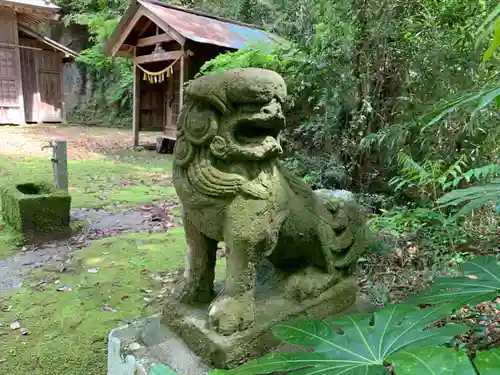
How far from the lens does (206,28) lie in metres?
8.91

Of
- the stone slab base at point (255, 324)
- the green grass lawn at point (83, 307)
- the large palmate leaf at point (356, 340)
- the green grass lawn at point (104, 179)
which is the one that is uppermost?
the large palmate leaf at point (356, 340)

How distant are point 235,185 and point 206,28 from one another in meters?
8.19

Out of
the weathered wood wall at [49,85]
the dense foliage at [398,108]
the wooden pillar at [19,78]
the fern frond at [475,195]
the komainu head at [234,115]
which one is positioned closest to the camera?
the fern frond at [475,195]

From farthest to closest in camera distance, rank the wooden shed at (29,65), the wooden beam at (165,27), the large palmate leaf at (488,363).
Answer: the wooden shed at (29,65)
the wooden beam at (165,27)
the large palmate leaf at (488,363)

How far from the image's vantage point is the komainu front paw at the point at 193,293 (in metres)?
1.80

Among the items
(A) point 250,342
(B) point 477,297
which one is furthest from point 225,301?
(B) point 477,297

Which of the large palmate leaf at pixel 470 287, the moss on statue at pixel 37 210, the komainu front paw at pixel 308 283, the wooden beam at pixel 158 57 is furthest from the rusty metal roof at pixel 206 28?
the large palmate leaf at pixel 470 287

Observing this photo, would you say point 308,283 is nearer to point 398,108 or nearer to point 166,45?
point 398,108

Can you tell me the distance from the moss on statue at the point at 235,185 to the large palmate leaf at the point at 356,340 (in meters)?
0.56

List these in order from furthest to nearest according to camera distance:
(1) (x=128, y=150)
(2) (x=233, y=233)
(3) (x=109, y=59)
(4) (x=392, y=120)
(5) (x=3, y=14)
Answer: (3) (x=109, y=59) < (5) (x=3, y=14) < (1) (x=128, y=150) < (4) (x=392, y=120) < (2) (x=233, y=233)

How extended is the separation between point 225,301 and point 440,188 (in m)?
2.74

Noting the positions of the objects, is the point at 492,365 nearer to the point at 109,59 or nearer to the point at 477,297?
the point at 477,297

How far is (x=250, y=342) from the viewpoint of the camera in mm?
1570

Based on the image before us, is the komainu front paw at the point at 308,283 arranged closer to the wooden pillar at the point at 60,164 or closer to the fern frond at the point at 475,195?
the fern frond at the point at 475,195
